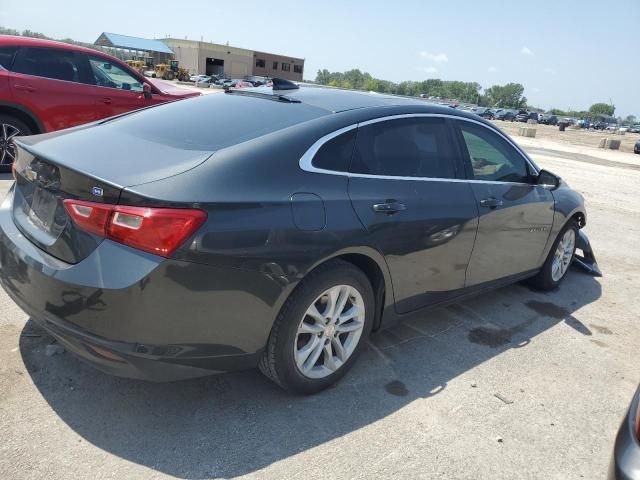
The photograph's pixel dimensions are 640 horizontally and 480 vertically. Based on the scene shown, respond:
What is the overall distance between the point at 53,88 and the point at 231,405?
6200mm

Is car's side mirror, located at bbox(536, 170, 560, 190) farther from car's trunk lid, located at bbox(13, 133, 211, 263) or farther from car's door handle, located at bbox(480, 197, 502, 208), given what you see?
car's trunk lid, located at bbox(13, 133, 211, 263)

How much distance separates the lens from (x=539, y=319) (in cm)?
451

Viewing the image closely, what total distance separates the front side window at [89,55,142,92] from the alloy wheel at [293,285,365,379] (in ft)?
21.0

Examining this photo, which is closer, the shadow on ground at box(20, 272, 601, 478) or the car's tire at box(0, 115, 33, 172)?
the shadow on ground at box(20, 272, 601, 478)

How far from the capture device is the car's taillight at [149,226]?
90.2 inches

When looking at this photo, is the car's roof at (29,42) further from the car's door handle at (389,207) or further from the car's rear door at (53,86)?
the car's door handle at (389,207)

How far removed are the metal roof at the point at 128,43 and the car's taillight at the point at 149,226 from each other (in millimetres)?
82817

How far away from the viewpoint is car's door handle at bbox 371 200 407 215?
3064 millimetres

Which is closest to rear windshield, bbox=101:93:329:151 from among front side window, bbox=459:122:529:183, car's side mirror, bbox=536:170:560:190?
front side window, bbox=459:122:529:183

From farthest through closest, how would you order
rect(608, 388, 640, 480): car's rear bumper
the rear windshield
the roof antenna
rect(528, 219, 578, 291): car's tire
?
rect(528, 219, 578, 291): car's tire < the roof antenna < the rear windshield < rect(608, 388, 640, 480): car's rear bumper

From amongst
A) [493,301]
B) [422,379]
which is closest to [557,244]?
[493,301]

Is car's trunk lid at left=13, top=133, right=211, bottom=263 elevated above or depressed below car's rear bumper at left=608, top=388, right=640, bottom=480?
above

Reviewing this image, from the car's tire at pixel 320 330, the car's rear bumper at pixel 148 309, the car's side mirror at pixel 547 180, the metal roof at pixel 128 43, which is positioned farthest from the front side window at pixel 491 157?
the metal roof at pixel 128 43

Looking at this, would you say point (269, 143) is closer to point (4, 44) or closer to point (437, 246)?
point (437, 246)
